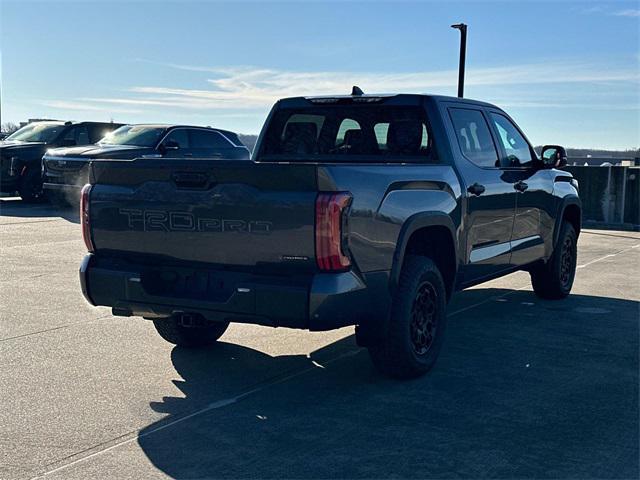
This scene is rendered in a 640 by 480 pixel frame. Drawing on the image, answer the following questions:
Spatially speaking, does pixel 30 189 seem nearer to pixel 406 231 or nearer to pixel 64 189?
pixel 64 189

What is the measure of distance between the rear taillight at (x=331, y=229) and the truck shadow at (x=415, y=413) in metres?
0.91

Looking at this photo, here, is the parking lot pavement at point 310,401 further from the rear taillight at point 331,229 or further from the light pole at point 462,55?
the light pole at point 462,55

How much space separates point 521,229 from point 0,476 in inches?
198

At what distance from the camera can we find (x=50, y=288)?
28.3ft

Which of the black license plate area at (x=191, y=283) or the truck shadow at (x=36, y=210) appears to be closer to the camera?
the black license plate area at (x=191, y=283)

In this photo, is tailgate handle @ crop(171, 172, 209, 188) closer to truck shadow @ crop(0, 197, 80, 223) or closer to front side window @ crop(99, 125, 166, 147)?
truck shadow @ crop(0, 197, 80, 223)

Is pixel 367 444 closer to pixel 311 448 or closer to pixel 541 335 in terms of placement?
pixel 311 448

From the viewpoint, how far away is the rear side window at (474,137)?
21.8ft

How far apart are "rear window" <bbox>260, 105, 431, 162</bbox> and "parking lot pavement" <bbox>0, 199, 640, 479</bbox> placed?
1512 millimetres

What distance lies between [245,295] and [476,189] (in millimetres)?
2387

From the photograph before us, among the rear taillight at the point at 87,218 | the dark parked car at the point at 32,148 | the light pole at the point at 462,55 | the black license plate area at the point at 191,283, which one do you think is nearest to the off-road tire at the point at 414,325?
the black license plate area at the point at 191,283

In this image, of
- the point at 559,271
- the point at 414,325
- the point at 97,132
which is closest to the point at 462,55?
the point at 97,132

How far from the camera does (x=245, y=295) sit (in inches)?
191

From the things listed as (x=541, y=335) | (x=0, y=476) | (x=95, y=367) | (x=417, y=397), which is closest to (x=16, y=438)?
(x=0, y=476)
